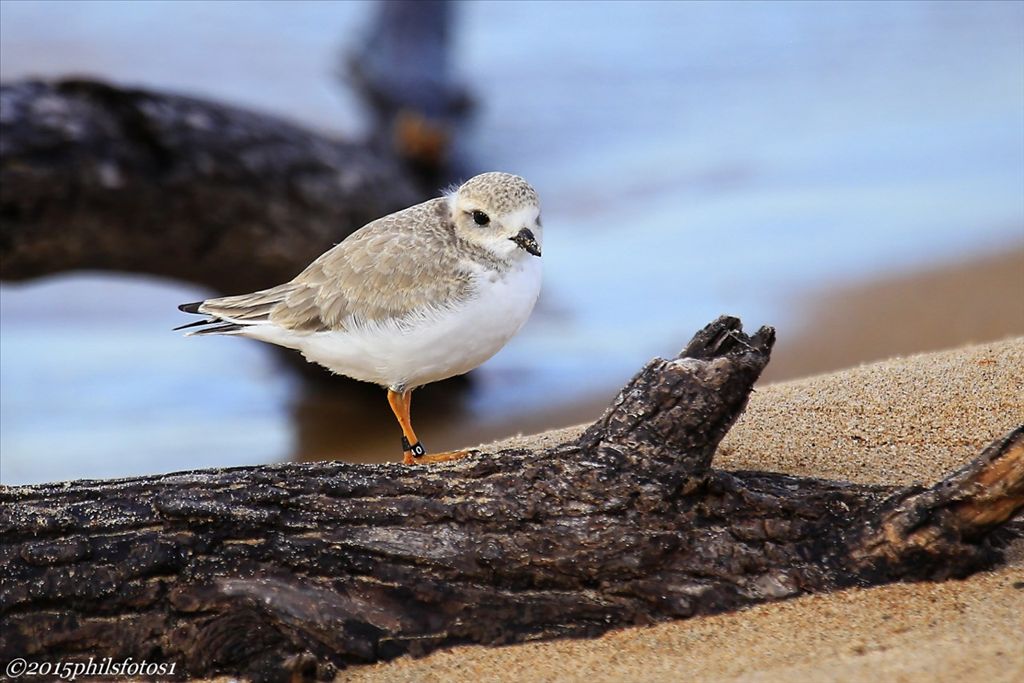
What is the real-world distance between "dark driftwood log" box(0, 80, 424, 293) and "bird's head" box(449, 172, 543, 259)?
3.29 m

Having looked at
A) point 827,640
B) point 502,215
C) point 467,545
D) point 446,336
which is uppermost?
point 502,215

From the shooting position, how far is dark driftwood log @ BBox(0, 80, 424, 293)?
6891mm

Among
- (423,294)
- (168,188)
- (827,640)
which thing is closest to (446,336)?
(423,294)

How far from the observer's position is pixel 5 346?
10.1m

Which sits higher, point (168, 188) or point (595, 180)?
point (595, 180)

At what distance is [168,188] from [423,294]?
3412mm

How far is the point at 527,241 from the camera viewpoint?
14.6ft

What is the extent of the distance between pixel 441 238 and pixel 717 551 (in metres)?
1.74

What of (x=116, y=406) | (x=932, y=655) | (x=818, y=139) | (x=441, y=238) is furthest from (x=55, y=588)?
(x=818, y=139)

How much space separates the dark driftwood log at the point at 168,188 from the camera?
6891 millimetres

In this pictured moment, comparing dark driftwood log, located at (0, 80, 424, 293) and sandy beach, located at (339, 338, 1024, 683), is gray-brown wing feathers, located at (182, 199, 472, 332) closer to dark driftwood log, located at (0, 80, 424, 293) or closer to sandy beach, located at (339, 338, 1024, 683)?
sandy beach, located at (339, 338, 1024, 683)

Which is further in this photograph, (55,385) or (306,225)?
(55,385)

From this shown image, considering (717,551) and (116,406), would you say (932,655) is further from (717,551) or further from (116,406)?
(116,406)

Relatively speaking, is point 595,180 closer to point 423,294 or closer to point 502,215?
point 502,215
